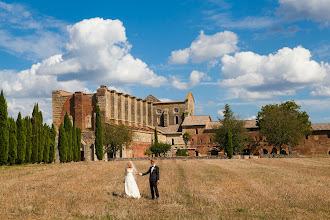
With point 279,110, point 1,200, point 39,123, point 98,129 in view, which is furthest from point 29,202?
point 279,110

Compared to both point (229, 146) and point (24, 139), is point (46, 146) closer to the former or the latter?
point (24, 139)

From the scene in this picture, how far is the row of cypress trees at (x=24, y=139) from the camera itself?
34.7 m

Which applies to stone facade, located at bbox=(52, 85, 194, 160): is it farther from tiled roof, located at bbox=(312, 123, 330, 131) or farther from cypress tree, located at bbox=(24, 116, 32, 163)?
tiled roof, located at bbox=(312, 123, 330, 131)

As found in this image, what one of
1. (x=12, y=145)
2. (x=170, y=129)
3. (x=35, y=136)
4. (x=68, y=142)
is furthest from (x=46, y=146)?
(x=170, y=129)

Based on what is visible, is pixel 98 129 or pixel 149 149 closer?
pixel 98 129

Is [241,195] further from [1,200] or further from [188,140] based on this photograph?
[188,140]

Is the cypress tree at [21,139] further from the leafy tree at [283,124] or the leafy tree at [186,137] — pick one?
the leafy tree at [186,137]

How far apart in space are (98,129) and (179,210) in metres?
45.8

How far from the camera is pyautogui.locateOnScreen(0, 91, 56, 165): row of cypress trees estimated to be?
34.7 m

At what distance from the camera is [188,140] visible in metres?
83.5

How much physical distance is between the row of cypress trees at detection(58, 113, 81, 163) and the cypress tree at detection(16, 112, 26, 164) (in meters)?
9.35

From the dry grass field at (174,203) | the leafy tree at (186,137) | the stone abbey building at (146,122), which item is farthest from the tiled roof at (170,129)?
the dry grass field at (174,203)

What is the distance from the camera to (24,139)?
36469 mm

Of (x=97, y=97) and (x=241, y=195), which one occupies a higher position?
(x=97, y=97)
